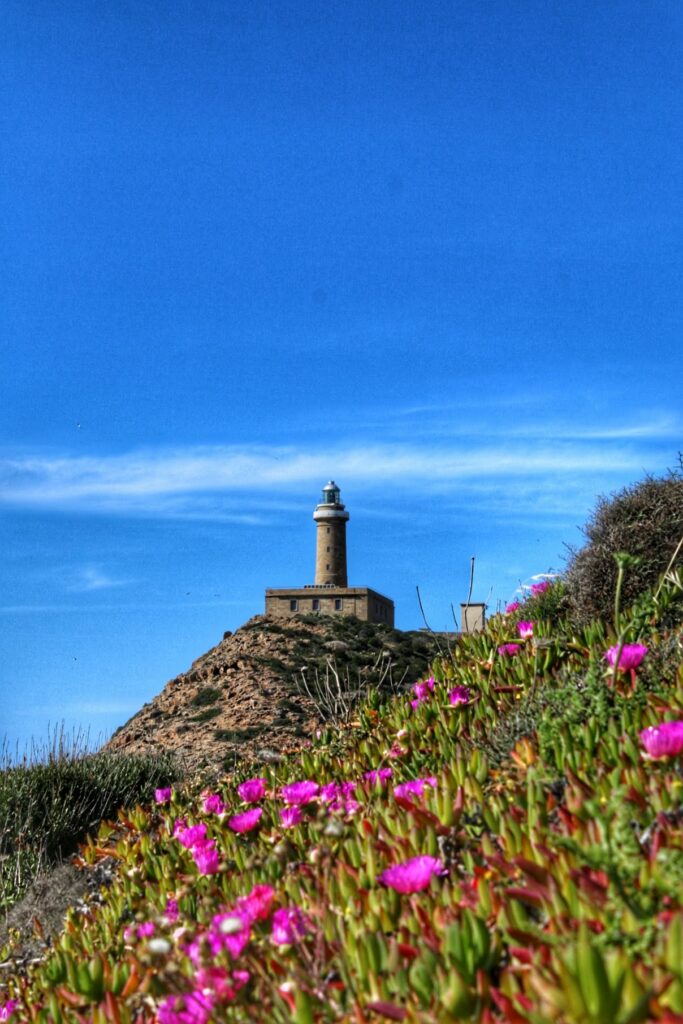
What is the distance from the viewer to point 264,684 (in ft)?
43.9

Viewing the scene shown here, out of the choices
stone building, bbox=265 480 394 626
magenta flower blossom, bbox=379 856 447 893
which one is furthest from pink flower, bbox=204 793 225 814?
stone building, bbox=265 480 394 626

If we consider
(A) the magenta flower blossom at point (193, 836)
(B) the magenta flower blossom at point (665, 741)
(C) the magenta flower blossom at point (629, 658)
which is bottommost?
(A) the magenta flower blossom at point (193, 836)

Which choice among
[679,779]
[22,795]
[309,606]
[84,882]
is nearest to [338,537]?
[309,606]

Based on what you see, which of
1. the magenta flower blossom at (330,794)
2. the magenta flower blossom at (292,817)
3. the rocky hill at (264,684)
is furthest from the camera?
the rocky hill at (264,684)

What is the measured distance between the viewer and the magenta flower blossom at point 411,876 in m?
2.89

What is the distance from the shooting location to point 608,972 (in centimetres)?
197

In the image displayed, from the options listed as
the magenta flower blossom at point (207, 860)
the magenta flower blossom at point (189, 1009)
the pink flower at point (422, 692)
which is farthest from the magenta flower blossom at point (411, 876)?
the pink flower at point (422, 692)

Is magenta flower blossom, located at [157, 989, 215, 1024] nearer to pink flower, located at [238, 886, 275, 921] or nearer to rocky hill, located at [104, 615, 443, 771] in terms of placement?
pink flower, located at [238, 886, 275, 921]

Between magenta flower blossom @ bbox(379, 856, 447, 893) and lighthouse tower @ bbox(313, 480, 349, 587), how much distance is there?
4709 centimetres

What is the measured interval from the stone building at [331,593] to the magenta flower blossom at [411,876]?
1183 inches

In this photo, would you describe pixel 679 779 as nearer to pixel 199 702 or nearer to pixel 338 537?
pixel 199 702

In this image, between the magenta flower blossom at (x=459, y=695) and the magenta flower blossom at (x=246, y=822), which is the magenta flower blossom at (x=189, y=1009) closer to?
the magenta flower blossom at (x=246, y=822)

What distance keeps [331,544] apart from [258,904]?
48.0 m

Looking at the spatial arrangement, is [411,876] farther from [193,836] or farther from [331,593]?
[331,593]
